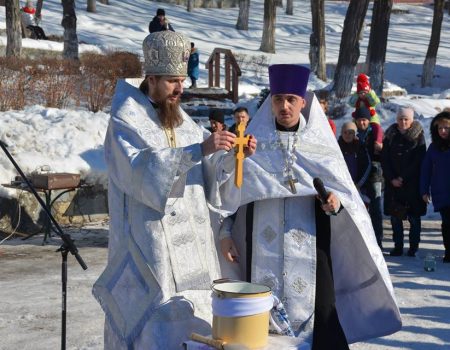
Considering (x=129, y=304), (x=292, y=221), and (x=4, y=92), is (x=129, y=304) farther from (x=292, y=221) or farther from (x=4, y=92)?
(x=4, y=92)

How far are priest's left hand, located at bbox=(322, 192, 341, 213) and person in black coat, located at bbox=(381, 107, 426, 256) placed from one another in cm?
563

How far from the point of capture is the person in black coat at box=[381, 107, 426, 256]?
10.4m

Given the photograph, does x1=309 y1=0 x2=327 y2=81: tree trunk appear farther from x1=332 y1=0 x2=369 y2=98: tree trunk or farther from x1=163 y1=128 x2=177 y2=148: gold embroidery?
x1=163 y1=128 x2=177 y2=148: gold embroidery

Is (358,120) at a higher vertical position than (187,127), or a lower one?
lower

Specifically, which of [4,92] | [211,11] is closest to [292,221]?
[4,92]

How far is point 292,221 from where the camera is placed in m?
5.08

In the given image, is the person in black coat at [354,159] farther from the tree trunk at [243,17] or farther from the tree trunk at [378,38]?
the tree trunk at [243,17]

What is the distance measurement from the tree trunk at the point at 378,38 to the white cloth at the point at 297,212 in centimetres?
1843

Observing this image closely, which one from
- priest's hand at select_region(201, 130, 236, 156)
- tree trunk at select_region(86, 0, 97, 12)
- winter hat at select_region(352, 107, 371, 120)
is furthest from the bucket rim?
tree trunk at select_region(86, 0, 97, 12)

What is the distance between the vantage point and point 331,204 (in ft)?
15.8

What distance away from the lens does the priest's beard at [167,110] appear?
459 cm

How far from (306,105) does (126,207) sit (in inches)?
49.5

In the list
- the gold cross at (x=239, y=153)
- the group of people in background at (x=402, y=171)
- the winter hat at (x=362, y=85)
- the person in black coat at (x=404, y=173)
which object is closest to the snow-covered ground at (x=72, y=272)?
the person in black coat at (x=404, y=173)

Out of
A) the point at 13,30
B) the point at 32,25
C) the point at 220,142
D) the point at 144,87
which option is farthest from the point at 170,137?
the point at 32,25
